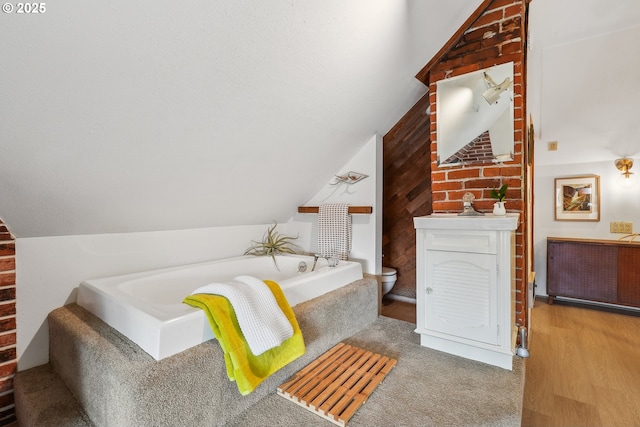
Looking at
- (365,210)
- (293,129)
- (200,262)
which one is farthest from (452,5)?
(200,262)

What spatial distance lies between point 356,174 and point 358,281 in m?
0.93

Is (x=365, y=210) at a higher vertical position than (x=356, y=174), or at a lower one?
lower

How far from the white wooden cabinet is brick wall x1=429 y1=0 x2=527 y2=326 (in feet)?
0.91

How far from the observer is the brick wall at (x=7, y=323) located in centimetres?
153

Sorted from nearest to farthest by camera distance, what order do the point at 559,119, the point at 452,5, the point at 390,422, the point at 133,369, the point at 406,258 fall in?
the point at 133,369 < the point at 390,422 < the point at 452,5 < the point at 406,258 < the point at 559,119

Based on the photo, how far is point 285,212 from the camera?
2949mm

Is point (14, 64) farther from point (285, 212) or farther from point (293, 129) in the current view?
point (285, 212)

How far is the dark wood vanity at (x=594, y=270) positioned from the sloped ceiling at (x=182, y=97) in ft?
9.34

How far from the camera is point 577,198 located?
3.66 metres

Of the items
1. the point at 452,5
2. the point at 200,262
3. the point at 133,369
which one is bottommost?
the point at 133,369

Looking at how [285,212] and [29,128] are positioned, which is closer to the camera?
[29,128]

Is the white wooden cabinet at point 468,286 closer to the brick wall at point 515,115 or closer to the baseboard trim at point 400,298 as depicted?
the brick wall at point 515,115

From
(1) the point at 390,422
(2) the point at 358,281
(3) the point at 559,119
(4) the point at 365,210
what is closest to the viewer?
(1) the point at 390,422

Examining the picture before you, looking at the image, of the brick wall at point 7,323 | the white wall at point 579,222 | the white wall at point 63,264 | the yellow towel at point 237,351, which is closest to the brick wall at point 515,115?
the yellow towel at point 237,351
